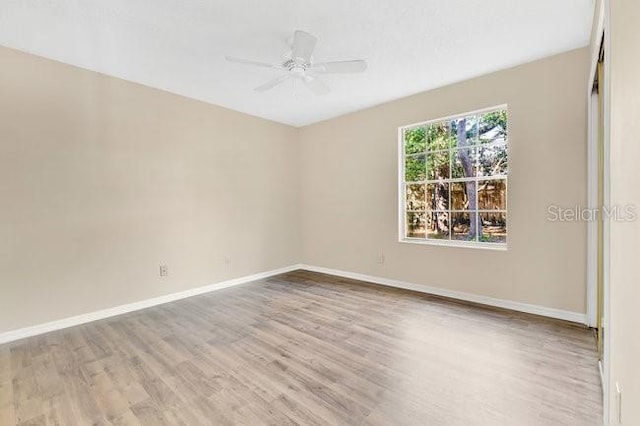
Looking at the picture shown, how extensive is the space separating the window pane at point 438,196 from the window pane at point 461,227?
7.3 inches

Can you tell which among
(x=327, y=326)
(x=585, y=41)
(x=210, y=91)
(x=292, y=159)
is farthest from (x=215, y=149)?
(x=585, y=41)

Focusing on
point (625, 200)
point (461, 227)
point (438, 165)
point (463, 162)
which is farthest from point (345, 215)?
point (625, 200)

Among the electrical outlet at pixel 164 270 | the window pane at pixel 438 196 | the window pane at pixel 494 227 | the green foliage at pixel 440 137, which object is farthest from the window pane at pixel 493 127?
the electrical outlet at pixel 164 270

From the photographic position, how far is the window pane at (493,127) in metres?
3.34

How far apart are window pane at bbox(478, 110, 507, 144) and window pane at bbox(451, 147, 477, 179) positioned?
19 cm

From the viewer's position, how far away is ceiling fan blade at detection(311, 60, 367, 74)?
2.40 m

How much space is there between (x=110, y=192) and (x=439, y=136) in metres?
4.13

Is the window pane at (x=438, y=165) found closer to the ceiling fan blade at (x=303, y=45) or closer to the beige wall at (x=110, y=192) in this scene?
the ceiling fan blade at (x=303, y=45)

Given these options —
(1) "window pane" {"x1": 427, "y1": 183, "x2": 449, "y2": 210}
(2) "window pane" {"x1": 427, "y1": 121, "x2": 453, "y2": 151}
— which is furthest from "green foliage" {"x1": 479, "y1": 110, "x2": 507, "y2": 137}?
(1) "window pane" {"x1": 427, "y1": 183, "x2": 449, "y2": 210}

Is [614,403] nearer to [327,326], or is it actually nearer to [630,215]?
[630,215]

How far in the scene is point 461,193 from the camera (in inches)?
145

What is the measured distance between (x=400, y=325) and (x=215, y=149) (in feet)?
11.2

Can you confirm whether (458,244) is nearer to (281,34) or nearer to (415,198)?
(415,198)

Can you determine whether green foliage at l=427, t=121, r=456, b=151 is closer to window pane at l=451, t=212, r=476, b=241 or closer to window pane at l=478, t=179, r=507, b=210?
window pane at l=478, t=179, r=507, b=210
